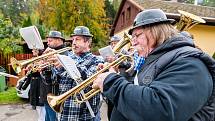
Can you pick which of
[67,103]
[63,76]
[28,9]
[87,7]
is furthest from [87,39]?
[28,9]

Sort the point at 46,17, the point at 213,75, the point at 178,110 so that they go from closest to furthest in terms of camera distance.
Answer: the point at 178,110
the point at 213,75
the point at 46,17

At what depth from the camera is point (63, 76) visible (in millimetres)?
4246

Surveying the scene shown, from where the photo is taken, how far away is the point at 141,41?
214 cm

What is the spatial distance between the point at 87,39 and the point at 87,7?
66.3 ft

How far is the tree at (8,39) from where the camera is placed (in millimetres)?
15788

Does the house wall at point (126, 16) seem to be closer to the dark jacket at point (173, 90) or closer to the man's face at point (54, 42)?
the man's face at point (54, 42)

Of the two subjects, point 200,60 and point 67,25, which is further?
point 67,25

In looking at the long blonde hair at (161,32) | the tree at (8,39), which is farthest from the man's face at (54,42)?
the tree at (8,39)

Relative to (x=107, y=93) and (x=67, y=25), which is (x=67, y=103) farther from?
(x=67, y=25)

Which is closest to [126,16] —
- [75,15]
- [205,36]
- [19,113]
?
[75,15]

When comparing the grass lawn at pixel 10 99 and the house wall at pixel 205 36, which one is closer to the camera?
the grass lawn at pixel 10 99

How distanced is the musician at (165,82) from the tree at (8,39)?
47.6 ft

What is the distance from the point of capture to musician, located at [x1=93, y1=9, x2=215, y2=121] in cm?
174

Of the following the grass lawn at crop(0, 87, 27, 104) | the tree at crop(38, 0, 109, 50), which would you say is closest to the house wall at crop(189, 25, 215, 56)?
the grass lawn at crop(0, 87, 27, 104)
